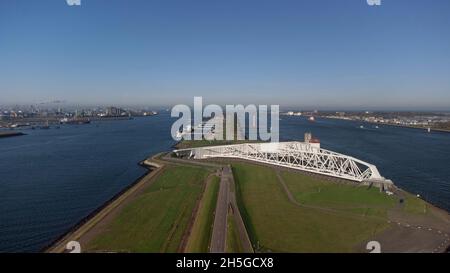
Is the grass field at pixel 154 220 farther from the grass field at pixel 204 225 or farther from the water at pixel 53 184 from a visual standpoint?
the water at pixel 53 184

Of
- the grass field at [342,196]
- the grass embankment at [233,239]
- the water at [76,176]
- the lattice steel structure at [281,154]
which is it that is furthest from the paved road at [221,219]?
the lattice steel structure at [281,154]

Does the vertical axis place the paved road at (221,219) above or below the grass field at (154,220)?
above

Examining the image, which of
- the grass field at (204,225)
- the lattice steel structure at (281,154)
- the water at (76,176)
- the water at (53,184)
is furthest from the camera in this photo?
the lattice steel structure at (281,154)

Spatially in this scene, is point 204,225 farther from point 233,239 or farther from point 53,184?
point 53,184

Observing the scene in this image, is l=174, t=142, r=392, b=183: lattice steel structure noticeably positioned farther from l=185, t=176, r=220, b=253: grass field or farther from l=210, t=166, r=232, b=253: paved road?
l=185, t=176, r=220, b=253: grass field

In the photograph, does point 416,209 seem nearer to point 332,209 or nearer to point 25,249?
point 332,209

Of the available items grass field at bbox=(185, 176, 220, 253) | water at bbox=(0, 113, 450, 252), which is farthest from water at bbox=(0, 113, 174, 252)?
grass field at bbox=(185, 176, 220, 253)
